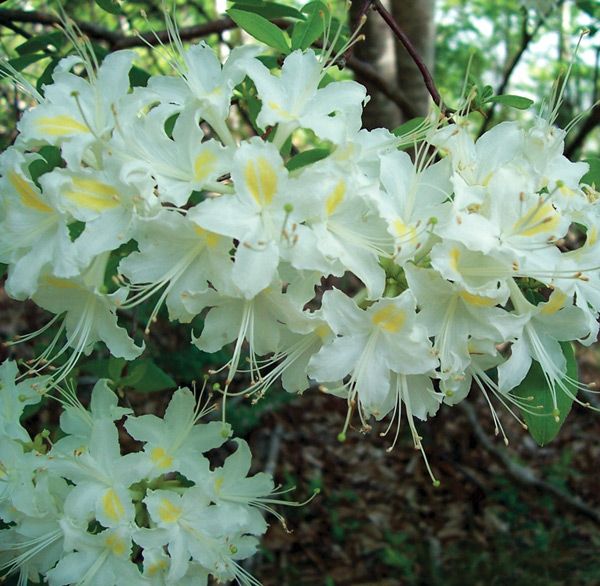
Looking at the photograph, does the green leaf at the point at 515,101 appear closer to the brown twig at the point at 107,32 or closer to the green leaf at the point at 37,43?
the brown twig at the point at 107,32

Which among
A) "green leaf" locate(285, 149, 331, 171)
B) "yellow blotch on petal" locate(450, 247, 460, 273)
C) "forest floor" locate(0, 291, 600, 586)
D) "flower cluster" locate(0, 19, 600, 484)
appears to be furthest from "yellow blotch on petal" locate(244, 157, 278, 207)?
"forest floor" locate(0, 291, 600, 586)

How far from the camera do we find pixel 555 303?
4.14 feet

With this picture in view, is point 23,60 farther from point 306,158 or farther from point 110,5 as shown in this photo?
point 306,158

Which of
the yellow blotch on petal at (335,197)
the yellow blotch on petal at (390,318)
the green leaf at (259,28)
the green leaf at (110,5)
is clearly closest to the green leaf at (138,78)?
the green leaf at (110,5)

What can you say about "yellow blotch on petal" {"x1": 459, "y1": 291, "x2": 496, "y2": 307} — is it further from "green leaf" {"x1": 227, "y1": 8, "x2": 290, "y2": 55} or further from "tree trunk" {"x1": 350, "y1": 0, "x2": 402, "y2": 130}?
"tree trunk" {"x1": 350, "y1": 0, "x2": 402, "y2": 130}

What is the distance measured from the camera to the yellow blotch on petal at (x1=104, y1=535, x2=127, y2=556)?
54.6 inches

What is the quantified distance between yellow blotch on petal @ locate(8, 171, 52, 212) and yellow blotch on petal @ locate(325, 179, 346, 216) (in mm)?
528

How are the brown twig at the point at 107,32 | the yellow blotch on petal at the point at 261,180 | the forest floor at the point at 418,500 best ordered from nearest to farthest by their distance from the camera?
the yellow blotch on petal at the point at 261,180
the brown twig at the point at 107,32
the forest floor at the point at 418,500

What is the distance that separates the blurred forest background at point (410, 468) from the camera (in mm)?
3266

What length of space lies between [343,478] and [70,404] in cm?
284

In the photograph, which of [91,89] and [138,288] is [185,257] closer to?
[138,288]

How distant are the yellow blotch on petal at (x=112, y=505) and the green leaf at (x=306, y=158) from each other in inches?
33.3

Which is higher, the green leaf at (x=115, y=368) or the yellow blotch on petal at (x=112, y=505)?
the green leaf at (x=115, y=368)

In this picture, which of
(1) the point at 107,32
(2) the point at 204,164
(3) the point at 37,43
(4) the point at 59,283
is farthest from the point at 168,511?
(1) the point at 107,32
